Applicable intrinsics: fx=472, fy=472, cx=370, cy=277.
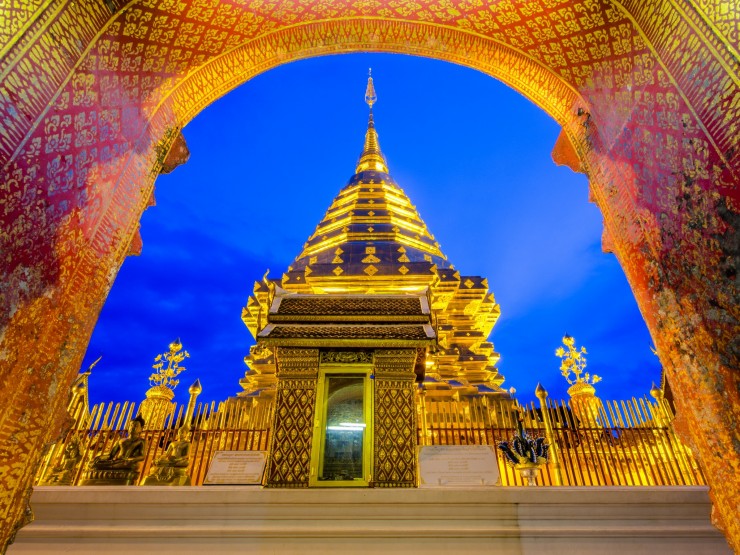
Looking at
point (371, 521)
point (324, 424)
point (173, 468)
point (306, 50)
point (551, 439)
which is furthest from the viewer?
point (306, 50)

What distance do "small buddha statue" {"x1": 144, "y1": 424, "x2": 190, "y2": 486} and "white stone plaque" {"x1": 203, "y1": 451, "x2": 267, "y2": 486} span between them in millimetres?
397

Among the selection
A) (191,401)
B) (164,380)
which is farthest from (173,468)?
(164,380)

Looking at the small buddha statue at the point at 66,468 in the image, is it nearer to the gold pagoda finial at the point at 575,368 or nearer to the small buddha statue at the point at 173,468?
the small buddha statue at the point at 173,468

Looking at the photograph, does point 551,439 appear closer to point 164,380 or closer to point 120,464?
point 120,464

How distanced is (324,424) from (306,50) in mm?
5387

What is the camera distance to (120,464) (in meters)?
5.01

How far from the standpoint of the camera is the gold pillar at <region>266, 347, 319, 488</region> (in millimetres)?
4734

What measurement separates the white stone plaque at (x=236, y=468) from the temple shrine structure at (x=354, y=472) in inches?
0.5

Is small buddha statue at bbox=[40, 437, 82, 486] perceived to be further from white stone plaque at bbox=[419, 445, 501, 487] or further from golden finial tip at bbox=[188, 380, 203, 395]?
white stone plaque at bbox=[419, 445, 501, 487]

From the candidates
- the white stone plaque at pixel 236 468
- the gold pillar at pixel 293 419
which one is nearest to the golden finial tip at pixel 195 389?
the white stone plaque at pixel 236 468

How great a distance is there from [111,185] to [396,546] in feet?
15.5

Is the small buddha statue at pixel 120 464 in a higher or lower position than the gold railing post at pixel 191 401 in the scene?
lower

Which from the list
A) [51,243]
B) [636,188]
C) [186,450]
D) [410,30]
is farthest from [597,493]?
[410,30]

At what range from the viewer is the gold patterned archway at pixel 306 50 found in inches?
150
